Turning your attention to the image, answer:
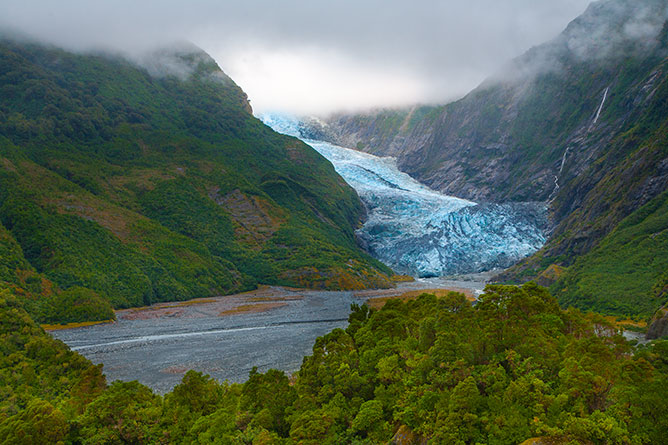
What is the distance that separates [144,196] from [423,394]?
11461cm

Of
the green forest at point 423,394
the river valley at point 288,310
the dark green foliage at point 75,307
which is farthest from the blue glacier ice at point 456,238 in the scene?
the green forest at point 423,394

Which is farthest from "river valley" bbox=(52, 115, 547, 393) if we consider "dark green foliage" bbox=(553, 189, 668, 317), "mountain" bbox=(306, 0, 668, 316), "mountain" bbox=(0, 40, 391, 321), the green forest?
"dark green foliage" bbox=(553, 189, 668, 317)

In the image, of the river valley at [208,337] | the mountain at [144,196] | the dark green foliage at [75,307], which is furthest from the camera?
the mountain at [144,196]

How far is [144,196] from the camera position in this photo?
119 meters

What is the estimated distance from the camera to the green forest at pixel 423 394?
1273 centimetres

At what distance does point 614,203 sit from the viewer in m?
102

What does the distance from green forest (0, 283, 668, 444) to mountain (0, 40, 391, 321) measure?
177 ft

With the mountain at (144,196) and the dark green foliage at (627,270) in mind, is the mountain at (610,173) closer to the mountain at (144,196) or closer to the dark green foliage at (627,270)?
the dark green foliage at (627,270)

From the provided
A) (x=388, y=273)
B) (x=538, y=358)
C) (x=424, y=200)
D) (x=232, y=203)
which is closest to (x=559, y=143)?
(x=424, y=200)

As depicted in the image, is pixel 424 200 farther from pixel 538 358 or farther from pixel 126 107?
pixel 538 358

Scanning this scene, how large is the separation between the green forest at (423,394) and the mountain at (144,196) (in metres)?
54.0

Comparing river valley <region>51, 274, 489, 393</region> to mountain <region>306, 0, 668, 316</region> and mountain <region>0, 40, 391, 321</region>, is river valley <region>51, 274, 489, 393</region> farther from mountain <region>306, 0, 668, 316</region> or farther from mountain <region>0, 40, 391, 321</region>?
mountain <region>306, 0, 668, 316</region>

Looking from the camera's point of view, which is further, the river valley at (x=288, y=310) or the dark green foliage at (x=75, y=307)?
the dark green foliage at (x=75, y=307)

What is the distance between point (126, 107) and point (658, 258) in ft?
478
